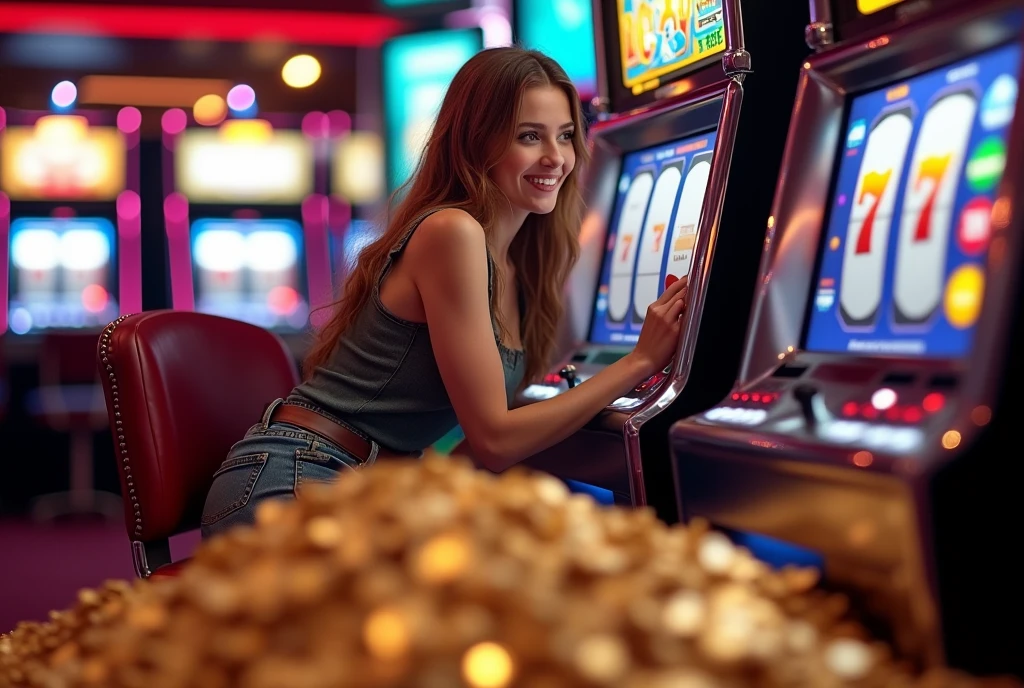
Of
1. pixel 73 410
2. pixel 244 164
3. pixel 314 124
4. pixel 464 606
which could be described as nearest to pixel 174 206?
pixel 244 164

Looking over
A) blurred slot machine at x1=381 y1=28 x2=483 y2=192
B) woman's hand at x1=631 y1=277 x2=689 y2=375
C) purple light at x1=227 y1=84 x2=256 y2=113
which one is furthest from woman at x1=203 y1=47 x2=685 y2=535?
purple light at x1=227 y1=84 x2=256 y2=113

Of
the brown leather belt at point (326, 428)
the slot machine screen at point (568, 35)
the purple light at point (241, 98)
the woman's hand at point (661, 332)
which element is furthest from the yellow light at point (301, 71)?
the woman's hand at point (661, 332)

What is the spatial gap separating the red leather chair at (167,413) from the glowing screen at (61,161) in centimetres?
460

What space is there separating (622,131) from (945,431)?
1.21 metres

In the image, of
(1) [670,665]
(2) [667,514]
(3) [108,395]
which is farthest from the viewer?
(3) [108,395]

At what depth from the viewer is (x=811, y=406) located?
4.28ft

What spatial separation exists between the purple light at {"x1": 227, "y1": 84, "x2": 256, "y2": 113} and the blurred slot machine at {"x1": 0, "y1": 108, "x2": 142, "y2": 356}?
0.82 metres

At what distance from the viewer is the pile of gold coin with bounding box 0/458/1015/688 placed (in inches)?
32.1

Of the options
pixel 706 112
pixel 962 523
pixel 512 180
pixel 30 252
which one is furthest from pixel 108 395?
pixel 30 252

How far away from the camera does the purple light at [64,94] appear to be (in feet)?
23.1

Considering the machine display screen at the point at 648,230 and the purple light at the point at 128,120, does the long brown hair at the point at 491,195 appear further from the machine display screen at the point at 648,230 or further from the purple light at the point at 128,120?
the purple light at the point at 128,120

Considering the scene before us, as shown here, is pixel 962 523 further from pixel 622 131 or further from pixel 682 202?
pixel 622 131

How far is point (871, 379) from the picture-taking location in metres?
1.30

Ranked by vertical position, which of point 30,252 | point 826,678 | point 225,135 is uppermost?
point 225,135
